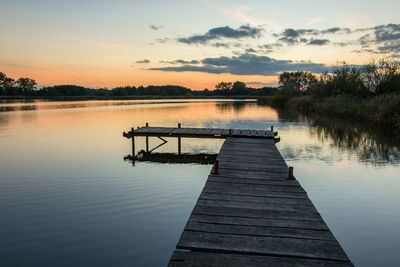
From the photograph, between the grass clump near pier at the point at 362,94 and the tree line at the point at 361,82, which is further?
the tree line at the point at 361,82

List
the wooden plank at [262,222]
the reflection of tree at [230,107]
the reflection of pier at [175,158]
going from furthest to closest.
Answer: the reflection of tree at [230,107] < the reflection of pier at [175,158] < the wooden plank at [262,222]

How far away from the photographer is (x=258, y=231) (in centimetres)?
512

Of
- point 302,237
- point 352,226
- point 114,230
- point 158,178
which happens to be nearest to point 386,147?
point 352,226

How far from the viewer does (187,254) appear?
439 centimetres

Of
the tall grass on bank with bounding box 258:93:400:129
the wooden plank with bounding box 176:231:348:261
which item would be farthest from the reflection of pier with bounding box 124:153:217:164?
the tall grass on bank with bounding box 258:93:400:129

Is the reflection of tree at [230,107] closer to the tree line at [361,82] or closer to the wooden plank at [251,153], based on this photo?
the tree line at [361,82]

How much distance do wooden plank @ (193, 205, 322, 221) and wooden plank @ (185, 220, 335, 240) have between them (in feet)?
1.71

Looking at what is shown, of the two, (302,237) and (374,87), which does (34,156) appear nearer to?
(302,237)

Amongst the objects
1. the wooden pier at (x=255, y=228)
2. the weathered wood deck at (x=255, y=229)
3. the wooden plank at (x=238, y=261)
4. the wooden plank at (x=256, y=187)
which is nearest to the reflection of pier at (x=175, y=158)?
the wooden pier at (x=255, y=228)

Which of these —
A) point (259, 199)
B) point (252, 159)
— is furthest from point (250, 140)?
point (259, 199)

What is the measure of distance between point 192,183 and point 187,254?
7234 mm

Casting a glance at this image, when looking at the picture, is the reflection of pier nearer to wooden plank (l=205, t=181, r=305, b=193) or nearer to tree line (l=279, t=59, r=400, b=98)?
wooden plank (l=205, t=181, r=305, b=193)

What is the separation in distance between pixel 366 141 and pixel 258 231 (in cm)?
1916

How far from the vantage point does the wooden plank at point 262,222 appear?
5.36 meters
